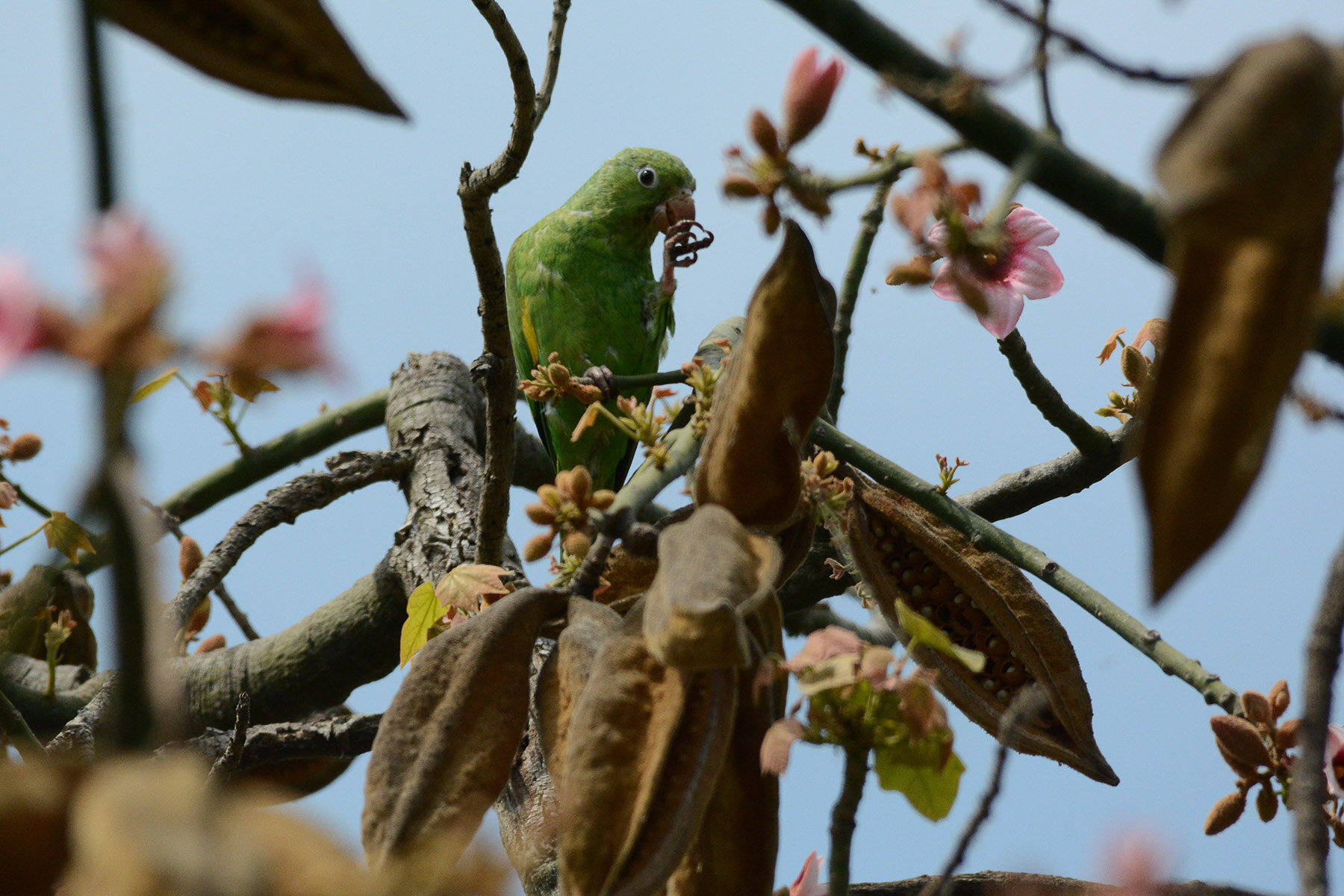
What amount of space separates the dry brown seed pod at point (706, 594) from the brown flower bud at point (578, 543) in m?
0.23

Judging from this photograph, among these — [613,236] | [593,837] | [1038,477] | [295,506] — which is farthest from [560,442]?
[593,837]

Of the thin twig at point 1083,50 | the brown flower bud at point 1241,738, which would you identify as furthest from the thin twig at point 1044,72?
the brown flower bud at point 1241,738

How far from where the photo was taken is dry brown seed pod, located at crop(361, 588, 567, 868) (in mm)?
792

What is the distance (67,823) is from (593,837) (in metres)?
0.33

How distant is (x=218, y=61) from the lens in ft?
2.20

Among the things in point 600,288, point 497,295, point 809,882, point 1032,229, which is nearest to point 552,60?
point 497,295

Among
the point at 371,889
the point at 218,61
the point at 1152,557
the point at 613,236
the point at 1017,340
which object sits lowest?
the point at 371,889

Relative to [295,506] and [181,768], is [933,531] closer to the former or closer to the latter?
[181,768]

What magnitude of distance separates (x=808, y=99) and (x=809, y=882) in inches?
31.7

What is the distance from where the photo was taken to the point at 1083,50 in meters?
0.68

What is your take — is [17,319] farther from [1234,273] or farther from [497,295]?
[497,295]

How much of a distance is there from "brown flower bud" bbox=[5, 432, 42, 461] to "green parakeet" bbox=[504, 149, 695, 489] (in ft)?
7.22

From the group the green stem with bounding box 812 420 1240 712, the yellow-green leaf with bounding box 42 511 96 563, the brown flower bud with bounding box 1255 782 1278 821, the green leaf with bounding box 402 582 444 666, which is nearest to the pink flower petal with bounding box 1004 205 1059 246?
the green stem with bounding box 812 420 1240 712

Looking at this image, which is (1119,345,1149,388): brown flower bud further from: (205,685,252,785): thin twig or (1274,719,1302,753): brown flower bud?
(205,685,252,785): thin twig
